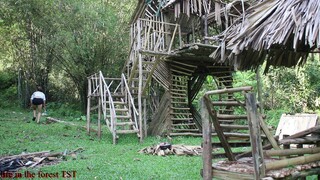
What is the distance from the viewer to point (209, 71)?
13117mm

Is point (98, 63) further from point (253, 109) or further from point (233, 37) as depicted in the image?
point (253, 109)

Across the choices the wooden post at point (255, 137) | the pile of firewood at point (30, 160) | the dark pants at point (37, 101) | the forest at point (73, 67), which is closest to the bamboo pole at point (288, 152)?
the wooden post at point (255, 137)

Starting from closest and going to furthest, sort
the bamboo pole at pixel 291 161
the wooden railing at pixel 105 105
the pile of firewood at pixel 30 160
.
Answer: the bamboo pole at pixel 291 161 < the pile of firewood at pixel 30 160 < the wooden railing at pixel 105 105

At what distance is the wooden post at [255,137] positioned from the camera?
3.42 metres

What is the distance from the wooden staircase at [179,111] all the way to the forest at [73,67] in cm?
67

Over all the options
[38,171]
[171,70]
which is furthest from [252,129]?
[171,70]

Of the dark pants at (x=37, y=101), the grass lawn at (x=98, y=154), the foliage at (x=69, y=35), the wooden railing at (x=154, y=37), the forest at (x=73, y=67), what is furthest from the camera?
the foliage at (x=69, y=35)

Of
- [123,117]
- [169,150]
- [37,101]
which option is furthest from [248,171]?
[37,101]

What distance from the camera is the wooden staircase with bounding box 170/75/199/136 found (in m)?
11.5

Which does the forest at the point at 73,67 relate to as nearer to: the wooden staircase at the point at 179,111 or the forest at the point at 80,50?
the forest at the point at 80,50

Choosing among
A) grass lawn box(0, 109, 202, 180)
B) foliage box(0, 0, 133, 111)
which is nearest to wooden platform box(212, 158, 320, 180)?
grass lawn box(0, 109, 202, 180)

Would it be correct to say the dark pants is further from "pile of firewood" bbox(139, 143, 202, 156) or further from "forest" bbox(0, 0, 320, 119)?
"pile of firewood" bbox(139, 143, 202, 156)

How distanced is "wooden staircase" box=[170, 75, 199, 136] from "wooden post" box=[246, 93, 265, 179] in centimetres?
779

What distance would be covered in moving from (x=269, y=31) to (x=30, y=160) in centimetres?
519
